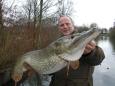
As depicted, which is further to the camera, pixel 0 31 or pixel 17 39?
pixel 17 39

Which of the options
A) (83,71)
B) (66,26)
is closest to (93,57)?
(83,71)

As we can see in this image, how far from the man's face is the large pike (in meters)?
0.51

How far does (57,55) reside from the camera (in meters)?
3.24

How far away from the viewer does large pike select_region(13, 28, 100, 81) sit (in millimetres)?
3180

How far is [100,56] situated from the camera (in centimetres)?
367

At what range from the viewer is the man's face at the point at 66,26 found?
379cm

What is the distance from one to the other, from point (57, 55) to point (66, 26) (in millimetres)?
686

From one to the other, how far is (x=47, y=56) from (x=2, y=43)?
29.1ft

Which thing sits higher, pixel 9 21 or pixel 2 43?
pixel 9 21

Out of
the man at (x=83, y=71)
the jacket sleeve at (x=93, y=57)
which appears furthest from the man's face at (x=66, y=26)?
the jacket sleeve at (x=93, y=57)

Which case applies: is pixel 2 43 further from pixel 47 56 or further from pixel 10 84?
pixel 47 56

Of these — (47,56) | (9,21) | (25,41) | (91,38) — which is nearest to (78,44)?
(91,38)

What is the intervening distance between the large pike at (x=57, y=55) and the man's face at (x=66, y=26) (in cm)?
51

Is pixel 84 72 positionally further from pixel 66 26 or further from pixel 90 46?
pixel 66 26
